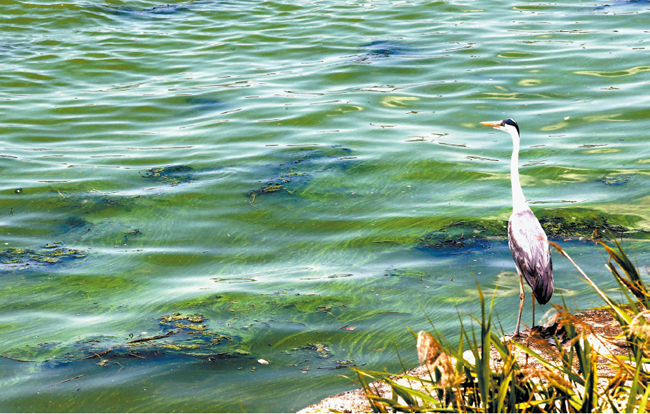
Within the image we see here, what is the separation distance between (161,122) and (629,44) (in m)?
7.72

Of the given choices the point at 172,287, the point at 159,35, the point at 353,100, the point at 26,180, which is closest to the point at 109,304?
the point at 172,287

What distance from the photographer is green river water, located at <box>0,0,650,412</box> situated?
422 cm

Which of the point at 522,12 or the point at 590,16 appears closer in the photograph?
the point at 590,16

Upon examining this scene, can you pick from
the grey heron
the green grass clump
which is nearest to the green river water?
the grey heron

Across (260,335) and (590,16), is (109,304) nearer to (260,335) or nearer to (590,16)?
(260,335)

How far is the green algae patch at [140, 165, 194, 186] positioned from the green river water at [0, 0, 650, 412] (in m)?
0.03

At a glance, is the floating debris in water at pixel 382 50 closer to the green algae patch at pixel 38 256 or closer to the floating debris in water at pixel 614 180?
the floating debris in water at pixel 614 180

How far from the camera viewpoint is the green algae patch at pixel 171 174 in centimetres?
712

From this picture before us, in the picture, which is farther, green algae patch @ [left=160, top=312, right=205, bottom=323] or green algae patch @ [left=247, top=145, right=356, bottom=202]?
green algae patch @ [left=247, top=145, right=356, bottom=202]

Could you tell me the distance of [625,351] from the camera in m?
3.23

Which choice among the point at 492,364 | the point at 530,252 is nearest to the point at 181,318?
the point at 492,364

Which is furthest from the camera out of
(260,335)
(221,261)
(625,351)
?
(221,261)

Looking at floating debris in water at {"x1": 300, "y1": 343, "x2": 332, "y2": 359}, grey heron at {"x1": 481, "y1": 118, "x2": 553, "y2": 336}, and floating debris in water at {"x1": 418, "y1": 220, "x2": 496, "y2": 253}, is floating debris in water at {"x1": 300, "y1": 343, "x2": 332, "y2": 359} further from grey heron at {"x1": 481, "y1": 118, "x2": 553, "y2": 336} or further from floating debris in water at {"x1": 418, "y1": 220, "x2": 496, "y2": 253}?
floating debris in water at {"x1": 418, "y1": 220, "x2": 496, "y2": 253}

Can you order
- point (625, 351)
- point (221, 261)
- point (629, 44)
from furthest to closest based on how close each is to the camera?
point (629, 44) < point (221, 261) < point (625, 351)
